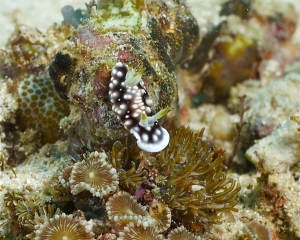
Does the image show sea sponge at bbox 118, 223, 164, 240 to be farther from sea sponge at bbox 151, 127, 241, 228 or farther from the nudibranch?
the nudibranch

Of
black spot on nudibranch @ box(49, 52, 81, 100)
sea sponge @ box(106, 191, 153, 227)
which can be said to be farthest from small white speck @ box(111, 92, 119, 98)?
sea sponge @ box(106, 191, 153, 227)

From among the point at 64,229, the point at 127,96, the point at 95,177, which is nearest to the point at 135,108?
the point at 127,96

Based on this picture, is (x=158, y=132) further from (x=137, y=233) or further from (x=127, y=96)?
(x=137, y=233)

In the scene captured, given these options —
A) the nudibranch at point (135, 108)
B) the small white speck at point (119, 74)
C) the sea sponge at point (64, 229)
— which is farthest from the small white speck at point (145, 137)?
the sea sponge at point (64, 229)

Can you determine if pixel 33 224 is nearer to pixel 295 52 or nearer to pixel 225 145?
pixel 225 145

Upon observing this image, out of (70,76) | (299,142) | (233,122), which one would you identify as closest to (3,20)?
(70,76)
